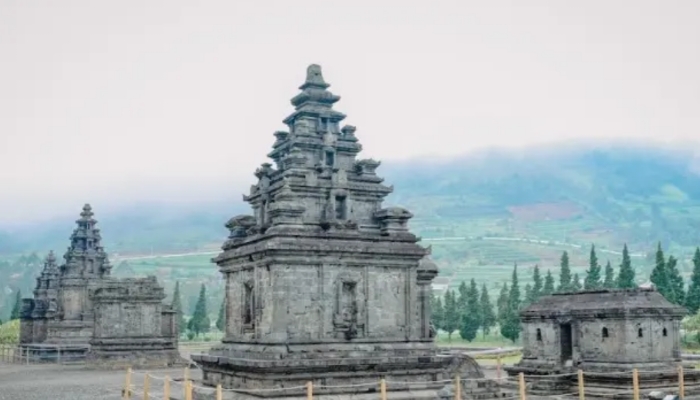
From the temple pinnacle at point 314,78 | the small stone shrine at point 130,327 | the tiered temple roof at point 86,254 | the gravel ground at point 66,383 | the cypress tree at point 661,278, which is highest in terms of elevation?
the temple pinnacle at point 314,78

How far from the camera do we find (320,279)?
78.8ft

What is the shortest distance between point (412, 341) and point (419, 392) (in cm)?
165

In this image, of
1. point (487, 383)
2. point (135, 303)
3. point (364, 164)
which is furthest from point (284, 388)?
point (135, 303)

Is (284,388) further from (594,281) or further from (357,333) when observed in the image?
(594,281)

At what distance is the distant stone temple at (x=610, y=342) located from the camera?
32031 mm

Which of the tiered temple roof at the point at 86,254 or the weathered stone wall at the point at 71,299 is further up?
the tiered temple roof at the point at 86,254

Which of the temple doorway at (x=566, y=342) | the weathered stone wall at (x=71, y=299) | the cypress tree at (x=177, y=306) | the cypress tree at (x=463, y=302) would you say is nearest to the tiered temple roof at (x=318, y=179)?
the temple doorway at (x=566, y=342)

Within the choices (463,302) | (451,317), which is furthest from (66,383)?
(463,302)

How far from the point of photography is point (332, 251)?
24.2 metres

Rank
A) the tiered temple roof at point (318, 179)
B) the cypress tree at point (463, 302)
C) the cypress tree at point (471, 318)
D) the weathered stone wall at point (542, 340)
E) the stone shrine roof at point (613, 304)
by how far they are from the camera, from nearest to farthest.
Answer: the tiered temple roof at point (318, 179) → the stone shrine roof at point (613, 304) → the weathered stone wall at point (542, 340) → the cypress tree at point (471, 318) → the cypress tree at point (463, 302)

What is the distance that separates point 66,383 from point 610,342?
2591 cm

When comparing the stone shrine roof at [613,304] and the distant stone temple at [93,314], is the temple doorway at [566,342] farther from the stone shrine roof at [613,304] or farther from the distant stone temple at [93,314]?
the distant stone temple at [93,314]

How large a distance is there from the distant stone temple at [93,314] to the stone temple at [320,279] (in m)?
28.0

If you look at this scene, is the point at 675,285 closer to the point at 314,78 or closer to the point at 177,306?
the point at 177,306
